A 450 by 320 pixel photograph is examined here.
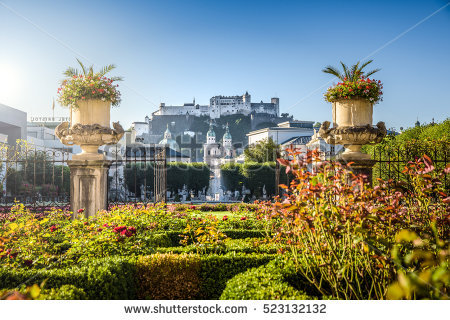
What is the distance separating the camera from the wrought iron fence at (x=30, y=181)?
34.9 ft

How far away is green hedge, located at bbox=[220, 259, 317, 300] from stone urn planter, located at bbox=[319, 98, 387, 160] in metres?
3.97

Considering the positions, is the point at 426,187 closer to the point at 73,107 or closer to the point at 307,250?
the point at 307,250

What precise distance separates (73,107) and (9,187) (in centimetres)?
2218

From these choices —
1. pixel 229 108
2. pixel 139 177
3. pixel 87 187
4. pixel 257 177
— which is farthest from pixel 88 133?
pixel 229 108

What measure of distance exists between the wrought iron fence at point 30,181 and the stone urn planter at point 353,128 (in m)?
6.10

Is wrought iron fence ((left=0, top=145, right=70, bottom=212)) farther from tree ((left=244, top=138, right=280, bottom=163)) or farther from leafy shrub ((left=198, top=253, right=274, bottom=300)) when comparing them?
tree ((left=244, top=138, right=280, bottom=163))

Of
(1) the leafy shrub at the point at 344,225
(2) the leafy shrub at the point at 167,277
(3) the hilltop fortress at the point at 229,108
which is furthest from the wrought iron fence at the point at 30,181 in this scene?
(3) the hilltop fortress at the point at 229,108

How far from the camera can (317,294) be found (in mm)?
3742

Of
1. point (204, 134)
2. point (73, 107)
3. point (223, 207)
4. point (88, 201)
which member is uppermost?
point (204, 134)

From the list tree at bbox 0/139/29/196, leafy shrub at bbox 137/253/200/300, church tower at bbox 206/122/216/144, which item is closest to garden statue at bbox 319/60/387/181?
leafy shrub at bbox 137/253/200/300

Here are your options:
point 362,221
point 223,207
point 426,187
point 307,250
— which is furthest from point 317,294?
point 223,207

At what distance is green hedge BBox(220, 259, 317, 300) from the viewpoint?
3227 millimetres

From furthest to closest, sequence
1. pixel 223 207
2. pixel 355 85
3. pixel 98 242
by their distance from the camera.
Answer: pixel 223 207 → pixel 355 85 → pixel 98 242

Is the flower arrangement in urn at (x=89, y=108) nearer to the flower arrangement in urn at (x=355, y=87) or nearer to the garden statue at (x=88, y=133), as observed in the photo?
the garden statue at (x=88, y=133)
